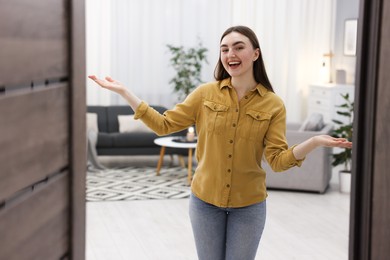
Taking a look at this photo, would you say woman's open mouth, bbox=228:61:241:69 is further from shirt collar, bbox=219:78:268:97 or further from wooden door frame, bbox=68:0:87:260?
wooden door frame, bbox=68:0:87:260

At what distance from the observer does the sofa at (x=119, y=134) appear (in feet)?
26.3

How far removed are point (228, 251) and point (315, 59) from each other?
7.19 meters

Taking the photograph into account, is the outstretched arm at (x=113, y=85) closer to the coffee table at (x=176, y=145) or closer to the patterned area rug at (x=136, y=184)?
the patterned area rug at (x=136, y=184)

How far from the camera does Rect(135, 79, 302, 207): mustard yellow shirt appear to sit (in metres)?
2.62

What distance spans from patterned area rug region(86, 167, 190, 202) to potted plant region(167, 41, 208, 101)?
133 cm

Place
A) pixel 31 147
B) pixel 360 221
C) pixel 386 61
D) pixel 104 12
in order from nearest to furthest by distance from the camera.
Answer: pixel 31 147
pixel 386 61
pixel 360 221
pixel 104 12

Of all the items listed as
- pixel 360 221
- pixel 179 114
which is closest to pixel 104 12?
pixel 179 114

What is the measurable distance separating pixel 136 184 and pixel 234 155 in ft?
15.1

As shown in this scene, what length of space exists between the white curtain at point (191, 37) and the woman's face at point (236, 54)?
644cm

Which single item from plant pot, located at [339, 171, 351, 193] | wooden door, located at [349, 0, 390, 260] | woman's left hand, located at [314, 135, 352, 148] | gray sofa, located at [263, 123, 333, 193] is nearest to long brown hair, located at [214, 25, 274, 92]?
woman's left hand, located at [314, 135, 352, 148]

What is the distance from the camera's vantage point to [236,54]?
8.73 ft

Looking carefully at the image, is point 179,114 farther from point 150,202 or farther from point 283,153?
point 150,202

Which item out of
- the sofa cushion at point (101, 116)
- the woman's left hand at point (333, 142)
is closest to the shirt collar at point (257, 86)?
the woman's left hand at point (333, 142)

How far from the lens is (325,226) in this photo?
548cm
